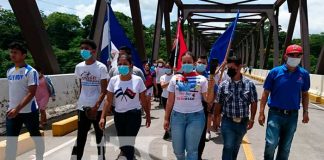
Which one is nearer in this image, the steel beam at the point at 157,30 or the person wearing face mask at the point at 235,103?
the person wearing face mask at the point at 235,103

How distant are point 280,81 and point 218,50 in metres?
2.43

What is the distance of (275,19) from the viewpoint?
137 feet

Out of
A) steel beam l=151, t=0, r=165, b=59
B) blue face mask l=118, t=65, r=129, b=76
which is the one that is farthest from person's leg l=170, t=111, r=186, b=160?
steel beam l=151, t=0, r=165, b=59

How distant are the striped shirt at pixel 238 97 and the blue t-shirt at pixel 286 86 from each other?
0.29 m

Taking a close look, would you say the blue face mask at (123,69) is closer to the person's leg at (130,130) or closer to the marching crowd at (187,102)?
the marching crowd at (187,102)

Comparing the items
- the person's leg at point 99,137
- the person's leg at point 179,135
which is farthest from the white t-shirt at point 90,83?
the person's leg at point 179,135

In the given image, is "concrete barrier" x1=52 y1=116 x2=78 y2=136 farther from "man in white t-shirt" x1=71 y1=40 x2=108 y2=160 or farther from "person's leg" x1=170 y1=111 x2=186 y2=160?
"person's leg" x1=170 y1=111 x2=186 y2=160

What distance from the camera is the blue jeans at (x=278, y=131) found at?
16.7 ft

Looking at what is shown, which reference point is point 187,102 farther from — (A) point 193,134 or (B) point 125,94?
(B) point 125,94

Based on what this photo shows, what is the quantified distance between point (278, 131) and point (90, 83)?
94.3 inches

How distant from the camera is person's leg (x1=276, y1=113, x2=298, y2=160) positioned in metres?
5.13

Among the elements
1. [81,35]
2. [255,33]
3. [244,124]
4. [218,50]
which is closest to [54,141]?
[218,50]

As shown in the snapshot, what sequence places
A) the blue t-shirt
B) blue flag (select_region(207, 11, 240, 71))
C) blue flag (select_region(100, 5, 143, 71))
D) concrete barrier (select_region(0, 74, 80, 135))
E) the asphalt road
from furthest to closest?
concrete barrier (select_region(0, 74, 80, 135)) → blue flag (select_region(207, 11, 240, 71)) → blue flag (select_region(100, 5, 143, 71)) → the asphalt road → the blue t-shirt

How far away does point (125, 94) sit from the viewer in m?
5.24
